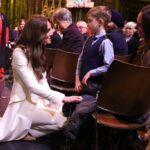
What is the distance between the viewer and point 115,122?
3150 millimetres

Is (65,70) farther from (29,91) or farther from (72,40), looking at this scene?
(29,91)

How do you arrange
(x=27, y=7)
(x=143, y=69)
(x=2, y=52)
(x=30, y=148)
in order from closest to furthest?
1. (x=143, y=69)
2. (x=30, y=148)
3. (x=2, y=52)
4. (x=27, y=7)

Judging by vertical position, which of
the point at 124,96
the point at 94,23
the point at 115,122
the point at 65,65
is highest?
the point at 94,23

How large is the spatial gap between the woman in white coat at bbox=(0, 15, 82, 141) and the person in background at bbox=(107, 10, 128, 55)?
Result: 2.97 ft

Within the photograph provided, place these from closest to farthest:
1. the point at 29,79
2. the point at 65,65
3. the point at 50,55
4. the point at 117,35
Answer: the point at 29,79, the point at 117,35, the point at 65,65, the point at 50,55

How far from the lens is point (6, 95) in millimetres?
7250

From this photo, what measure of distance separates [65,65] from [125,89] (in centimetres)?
163

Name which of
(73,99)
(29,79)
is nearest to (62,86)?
(29,79)

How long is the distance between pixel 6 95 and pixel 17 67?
385 cm

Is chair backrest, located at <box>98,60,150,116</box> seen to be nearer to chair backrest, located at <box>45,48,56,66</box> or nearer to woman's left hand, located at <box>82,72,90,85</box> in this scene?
woman's left hand, located at <box>82,72,90,85</box>

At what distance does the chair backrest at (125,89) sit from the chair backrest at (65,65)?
146 centimetres

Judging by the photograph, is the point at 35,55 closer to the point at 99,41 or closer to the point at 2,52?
the point at 99,41

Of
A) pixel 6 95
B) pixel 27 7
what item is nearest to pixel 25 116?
pixel 6 95

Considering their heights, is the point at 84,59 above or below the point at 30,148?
above
